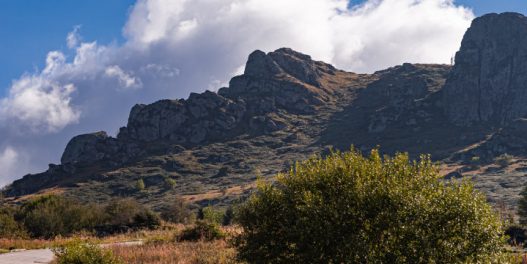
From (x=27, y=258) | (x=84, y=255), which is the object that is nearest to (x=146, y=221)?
(x=27, y=258)

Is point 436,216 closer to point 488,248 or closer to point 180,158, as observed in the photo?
point 488,248

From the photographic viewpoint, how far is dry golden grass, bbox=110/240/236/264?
18.2 metres

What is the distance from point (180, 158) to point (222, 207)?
7959 centimetres

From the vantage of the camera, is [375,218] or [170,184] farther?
[170,184]

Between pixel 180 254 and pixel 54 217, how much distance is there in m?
21.6

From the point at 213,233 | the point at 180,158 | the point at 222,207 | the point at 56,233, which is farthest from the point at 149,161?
the point at 213,233

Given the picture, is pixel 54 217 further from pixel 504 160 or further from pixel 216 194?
pixel 504 160

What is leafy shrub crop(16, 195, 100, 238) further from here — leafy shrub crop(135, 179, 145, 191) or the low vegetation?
leafy shrub crop(135, 179, 145, 191)

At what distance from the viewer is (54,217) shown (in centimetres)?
3700

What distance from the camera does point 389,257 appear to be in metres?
10.3

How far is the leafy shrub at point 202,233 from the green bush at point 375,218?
15379 mm

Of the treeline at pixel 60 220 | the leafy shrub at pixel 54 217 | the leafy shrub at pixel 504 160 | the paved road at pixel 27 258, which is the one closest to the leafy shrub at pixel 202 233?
the treeline at pixel 60 220

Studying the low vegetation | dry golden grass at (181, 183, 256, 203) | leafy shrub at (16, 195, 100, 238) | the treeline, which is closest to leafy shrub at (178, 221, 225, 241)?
the treeline

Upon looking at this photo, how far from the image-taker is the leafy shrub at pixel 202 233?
88.9ft
